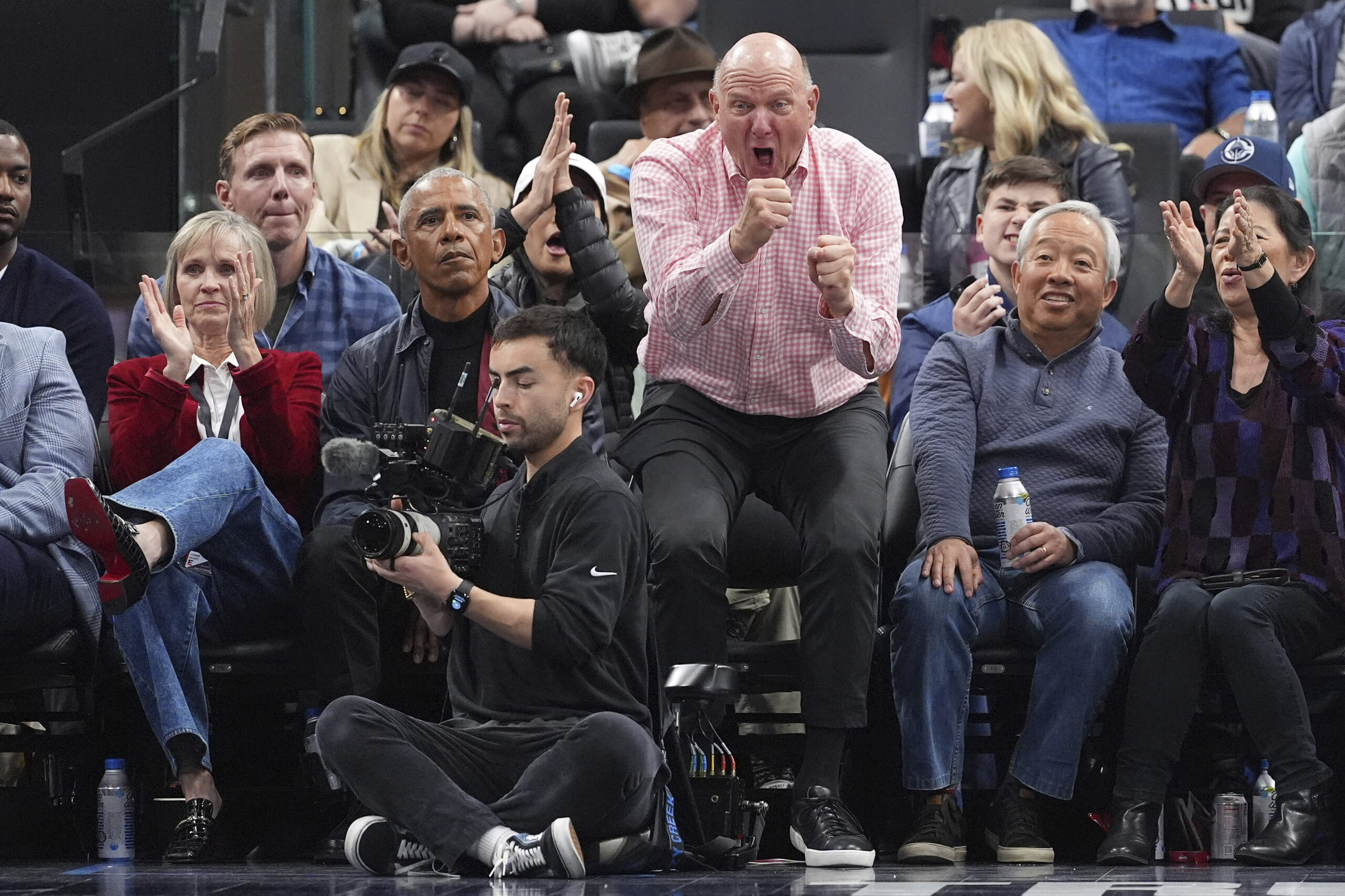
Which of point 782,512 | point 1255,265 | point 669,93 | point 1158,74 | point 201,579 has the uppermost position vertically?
point 1158,74

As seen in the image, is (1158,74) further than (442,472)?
Yes

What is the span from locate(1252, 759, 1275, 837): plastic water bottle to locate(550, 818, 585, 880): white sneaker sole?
1.66m

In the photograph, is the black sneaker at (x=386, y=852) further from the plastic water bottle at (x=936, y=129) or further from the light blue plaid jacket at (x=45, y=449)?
the plastic water bottle at (x=936, y=129)

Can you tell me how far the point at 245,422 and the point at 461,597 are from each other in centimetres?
112

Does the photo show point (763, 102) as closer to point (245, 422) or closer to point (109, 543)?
point (245, 422)

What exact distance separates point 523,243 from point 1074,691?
6.56 feet

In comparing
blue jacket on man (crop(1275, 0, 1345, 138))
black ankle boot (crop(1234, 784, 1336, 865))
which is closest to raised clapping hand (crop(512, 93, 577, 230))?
black ankle boot (crop(1234, 784, 1336, 865))

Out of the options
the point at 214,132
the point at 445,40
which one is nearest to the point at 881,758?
the point at 214,132

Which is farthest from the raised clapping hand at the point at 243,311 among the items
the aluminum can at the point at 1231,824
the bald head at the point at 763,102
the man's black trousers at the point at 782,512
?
the aluminum can at the point at 1231,824

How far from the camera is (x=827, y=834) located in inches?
158

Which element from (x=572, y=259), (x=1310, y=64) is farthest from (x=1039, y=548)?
(x=1310, y=64)

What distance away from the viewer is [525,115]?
24.9 ft

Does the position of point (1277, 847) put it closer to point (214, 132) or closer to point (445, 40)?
point (214, 132)

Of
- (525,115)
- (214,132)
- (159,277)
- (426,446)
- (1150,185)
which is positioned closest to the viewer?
(426,446)
